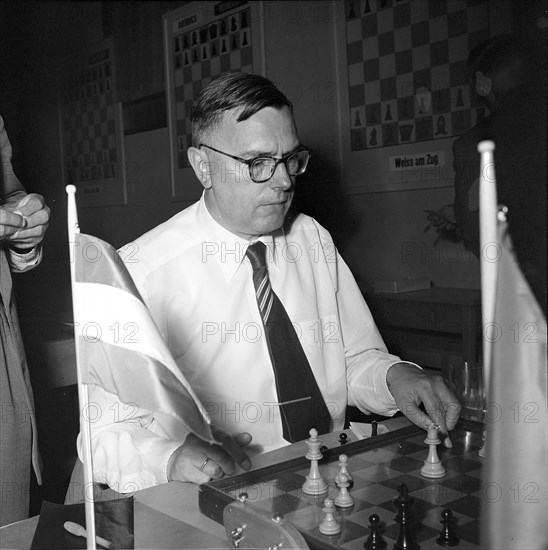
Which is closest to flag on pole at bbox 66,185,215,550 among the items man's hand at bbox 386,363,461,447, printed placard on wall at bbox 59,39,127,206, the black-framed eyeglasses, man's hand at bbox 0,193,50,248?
man's hand at bbox 0,193,50,248

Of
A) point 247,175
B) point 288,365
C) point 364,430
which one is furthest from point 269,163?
point 364,430

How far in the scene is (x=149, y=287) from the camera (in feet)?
4.85

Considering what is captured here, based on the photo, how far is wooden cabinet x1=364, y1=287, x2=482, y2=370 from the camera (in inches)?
90.2

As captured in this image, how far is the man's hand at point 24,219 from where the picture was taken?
3.67ft

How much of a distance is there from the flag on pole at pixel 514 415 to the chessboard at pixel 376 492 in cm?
7

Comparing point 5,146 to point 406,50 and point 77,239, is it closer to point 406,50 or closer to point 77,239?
point 77,239

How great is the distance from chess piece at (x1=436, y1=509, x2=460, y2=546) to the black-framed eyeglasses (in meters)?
0.79

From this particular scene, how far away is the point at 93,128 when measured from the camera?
274 cm

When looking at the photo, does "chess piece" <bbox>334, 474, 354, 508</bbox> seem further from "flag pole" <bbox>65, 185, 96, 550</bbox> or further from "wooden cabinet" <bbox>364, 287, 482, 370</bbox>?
"wooden cabinet" <bbox>364, 287, 482, 370</bbox>

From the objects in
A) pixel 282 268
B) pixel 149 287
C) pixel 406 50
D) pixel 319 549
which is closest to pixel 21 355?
pixel 149 287

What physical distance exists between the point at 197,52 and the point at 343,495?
2338mm

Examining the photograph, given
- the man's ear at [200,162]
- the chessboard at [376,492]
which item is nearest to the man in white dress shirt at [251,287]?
the man's ear at [200,162]

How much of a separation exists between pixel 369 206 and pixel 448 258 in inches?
15.8

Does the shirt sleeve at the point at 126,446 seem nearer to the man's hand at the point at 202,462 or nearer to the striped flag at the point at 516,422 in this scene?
the man's hand at the point at 202,462
